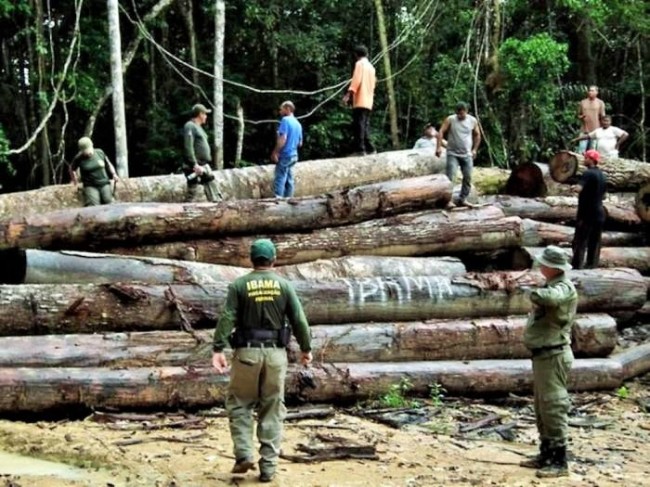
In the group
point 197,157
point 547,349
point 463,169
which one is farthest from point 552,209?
point 547,349

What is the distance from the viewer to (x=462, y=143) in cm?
1356

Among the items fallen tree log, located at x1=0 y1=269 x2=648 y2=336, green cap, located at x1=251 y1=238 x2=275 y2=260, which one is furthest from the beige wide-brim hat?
fallen tree log, located at x1=0 y1=269 x2=648 y2=336

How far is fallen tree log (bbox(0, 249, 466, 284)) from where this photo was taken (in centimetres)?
975

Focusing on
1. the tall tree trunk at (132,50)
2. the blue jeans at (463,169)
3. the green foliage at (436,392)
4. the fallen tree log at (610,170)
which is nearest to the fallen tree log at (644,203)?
the fallen tree log at (610,170)

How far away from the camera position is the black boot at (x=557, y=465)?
7.04 m

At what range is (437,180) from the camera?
517 inches

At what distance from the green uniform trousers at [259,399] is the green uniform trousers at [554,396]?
2290 mm

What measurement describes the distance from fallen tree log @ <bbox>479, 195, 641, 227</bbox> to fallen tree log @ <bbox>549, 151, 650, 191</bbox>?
653 millimetres

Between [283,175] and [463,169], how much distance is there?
293cm

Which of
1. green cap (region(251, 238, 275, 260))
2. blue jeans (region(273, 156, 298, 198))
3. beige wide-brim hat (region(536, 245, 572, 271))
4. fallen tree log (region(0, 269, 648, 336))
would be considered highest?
blue jeans (region(273, 156, 298, 198))

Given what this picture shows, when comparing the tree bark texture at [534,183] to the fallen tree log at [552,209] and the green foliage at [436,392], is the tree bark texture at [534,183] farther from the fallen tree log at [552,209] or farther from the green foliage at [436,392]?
the green foliage at [436,392]

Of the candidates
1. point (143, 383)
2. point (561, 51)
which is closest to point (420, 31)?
point (561, 51)

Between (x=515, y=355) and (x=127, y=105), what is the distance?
16.5 meters

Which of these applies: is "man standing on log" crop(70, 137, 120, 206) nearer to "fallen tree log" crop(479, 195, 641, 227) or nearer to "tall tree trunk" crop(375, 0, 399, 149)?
"fallen tree log" crop(479, 195, 641, 227)
